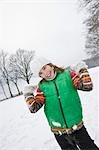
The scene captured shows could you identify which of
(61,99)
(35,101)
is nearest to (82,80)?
(61,99)

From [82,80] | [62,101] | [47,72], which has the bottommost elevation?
[62,101]

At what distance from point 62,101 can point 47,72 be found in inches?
13.3

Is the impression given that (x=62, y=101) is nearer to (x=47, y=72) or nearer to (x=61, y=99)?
(x=61, y=99)

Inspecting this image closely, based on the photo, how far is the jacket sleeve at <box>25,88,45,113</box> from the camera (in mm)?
3137

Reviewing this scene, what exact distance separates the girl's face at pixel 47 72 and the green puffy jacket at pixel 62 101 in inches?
2.1

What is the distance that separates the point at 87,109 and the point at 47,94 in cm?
431

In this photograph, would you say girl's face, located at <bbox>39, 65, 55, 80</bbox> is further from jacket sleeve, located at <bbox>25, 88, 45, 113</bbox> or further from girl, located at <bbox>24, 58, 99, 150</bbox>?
jacket sleeve, located at <bbox>25, 88, 45, 113</bbox>

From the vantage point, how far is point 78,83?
3.04 meters

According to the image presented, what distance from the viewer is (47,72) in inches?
124

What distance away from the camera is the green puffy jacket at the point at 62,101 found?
3.11 m

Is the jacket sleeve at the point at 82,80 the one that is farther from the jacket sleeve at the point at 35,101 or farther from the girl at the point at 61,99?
the jacket sleeve at the point at 35,101

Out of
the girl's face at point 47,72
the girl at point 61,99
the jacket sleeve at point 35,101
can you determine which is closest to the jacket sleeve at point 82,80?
the girl at point 61,99

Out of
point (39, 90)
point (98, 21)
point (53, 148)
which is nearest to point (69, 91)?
point (39, 90)

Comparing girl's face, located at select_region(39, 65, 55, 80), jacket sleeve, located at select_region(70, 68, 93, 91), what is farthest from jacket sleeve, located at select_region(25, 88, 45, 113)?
jacket sleeve, located at select_region(70, 68, 93, 91)
